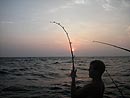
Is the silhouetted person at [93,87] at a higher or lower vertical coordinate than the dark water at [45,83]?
higher

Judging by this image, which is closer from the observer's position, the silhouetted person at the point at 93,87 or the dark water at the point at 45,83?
the silhouetted person at the point at 93,87

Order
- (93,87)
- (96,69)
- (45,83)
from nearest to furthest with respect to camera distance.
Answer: (93,87) → (96,69) → (45,83)

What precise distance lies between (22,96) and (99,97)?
1008 cm

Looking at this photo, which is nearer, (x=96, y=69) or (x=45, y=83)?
(x=96, y=69)

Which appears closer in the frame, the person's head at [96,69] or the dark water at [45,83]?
the person's head at [96,69]

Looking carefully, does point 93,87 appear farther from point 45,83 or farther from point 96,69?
point 45,83

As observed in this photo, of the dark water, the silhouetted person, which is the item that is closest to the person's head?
the silhouetted person

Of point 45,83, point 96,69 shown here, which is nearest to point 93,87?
point 96,69

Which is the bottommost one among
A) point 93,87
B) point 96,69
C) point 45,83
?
point 45,83

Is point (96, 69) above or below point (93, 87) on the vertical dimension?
above

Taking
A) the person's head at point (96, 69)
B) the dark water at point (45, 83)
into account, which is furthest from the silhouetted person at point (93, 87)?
the dark water at point (45, 83)

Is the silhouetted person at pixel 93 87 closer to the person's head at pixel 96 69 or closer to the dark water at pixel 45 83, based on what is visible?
the person's head at pixel 96 69

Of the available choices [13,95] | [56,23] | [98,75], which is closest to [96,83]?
[98,75]

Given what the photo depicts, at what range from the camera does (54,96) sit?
43.8 ft
